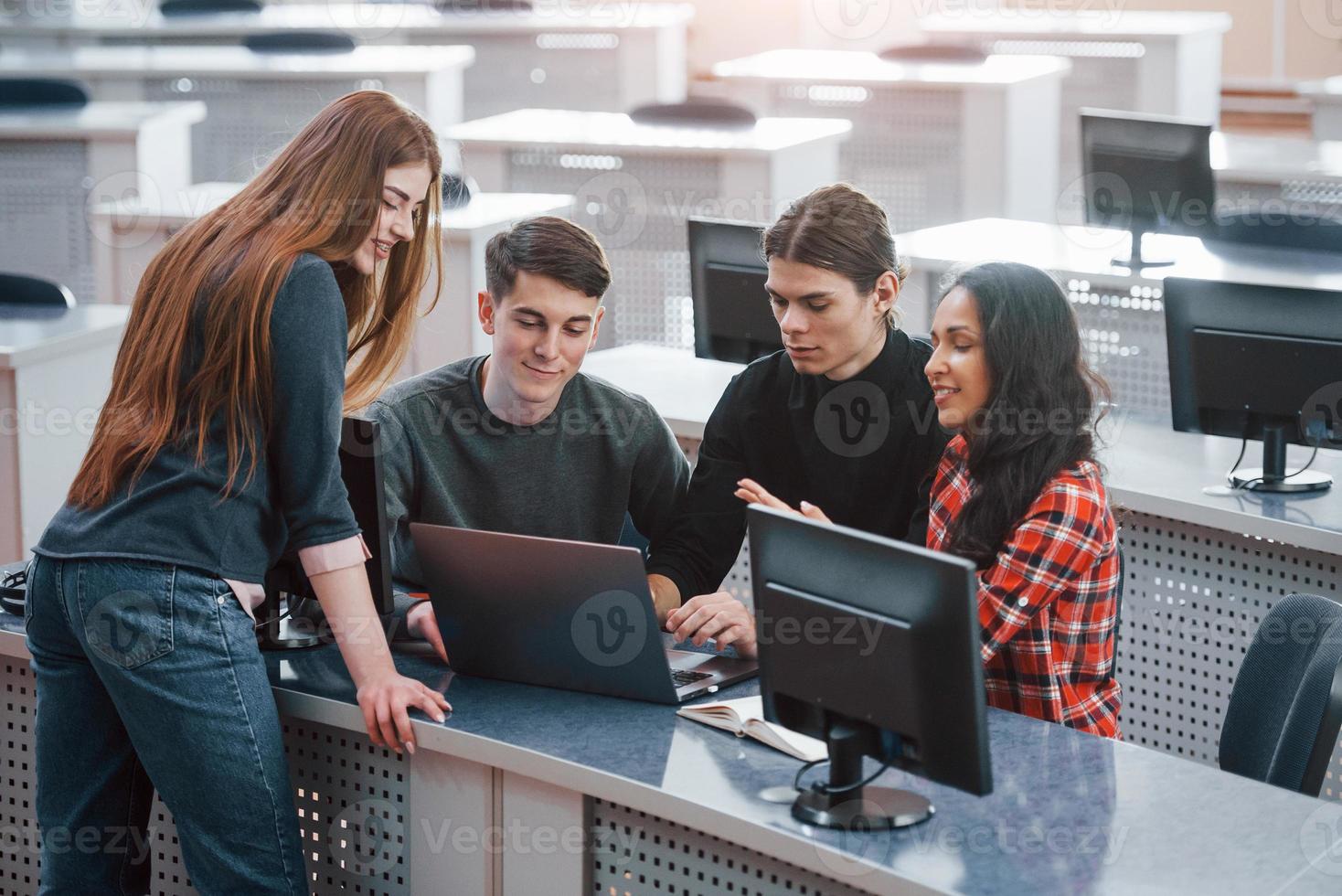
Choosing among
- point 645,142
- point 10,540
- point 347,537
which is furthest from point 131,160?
point 347,537

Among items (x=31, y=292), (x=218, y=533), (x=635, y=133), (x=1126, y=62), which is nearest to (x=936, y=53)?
(x=1126, y=62)

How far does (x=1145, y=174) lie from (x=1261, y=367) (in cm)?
127

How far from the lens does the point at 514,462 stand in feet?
7.81

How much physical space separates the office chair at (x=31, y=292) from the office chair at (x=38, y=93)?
2.34 meters

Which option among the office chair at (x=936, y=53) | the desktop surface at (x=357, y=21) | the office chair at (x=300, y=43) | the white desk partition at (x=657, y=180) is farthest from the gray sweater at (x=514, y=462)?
the desktop surface at (x=357, y=21)

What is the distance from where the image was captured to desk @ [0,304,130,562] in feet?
12.2

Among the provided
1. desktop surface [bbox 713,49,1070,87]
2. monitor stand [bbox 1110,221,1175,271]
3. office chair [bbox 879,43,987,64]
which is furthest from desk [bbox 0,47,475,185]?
monitor stand [bbox 1110,221,1175,271]

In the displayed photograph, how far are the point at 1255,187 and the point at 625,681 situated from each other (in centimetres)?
413

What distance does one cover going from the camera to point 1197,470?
3.18 metres

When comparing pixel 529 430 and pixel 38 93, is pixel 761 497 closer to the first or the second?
pixel 529 430

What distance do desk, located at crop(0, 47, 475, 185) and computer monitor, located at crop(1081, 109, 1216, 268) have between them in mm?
3548

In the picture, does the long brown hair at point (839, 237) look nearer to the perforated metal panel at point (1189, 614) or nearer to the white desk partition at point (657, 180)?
the perforated metal panel at point (1189, 614)

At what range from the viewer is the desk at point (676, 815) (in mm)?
1615

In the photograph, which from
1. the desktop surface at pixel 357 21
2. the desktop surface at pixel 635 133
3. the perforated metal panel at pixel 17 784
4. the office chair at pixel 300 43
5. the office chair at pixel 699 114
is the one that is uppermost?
the desktop surface at pixel 357 21
